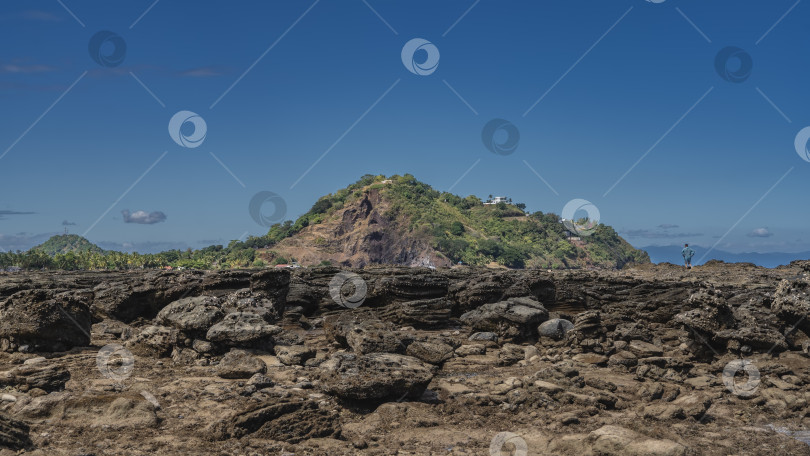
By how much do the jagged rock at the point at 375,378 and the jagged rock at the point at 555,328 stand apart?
6.56 metres

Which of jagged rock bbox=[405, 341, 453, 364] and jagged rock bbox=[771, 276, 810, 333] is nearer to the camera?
jagged rock bbox=[405, 341, 453, 364]

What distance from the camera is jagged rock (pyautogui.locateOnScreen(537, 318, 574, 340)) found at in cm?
1750

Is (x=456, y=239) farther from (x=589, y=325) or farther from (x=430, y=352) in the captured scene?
(x=430, y=352)

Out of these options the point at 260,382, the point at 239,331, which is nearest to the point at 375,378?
the point at 260,382

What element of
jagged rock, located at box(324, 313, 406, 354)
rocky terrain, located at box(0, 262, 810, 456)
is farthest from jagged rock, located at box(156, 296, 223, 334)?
jagged rock, located at box(324, 313, 406, 354)

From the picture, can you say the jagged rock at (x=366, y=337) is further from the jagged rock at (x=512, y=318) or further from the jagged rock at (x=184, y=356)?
the jagged rock at (x=512, y=318)

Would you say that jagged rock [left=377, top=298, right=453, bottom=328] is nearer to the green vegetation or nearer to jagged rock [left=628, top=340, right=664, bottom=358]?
jagged rock [left=628, top=340, right=664, bottom=358]

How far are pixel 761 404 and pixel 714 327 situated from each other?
3.98 meters

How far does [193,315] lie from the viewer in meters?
15.5

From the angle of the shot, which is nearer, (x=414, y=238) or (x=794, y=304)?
(x=794, y=304)

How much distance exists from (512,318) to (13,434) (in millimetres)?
12731

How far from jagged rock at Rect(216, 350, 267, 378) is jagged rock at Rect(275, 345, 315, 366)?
670mm

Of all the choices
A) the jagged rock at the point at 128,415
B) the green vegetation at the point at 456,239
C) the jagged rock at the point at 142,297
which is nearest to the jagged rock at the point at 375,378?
the jagged rock at the point at 128,415

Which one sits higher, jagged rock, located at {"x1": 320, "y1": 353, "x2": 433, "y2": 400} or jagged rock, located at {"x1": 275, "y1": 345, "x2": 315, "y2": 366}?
jagged rock, located at {"x1": 275, "y1": 345, "x2": 315, "y2": 366}
